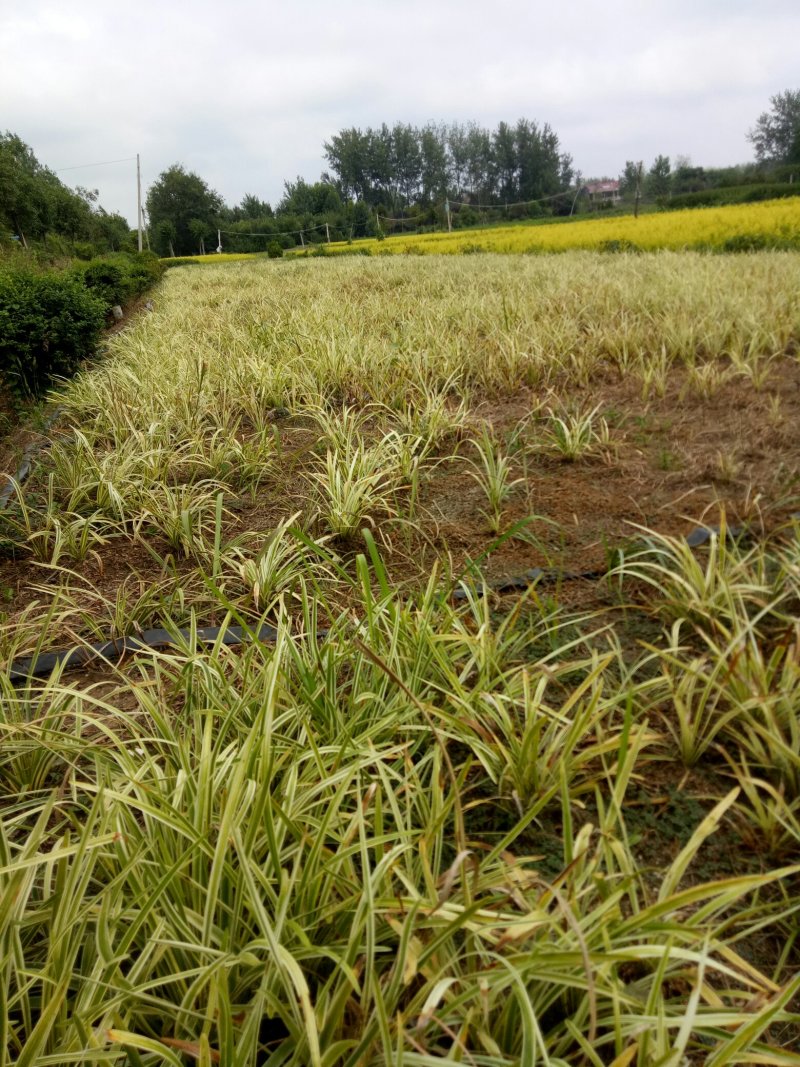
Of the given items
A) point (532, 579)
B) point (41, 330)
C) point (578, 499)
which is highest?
point (41, 330)

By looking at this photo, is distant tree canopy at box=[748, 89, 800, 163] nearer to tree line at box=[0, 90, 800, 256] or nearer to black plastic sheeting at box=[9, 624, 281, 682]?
tree line at box=[0, 90, 800, 256]

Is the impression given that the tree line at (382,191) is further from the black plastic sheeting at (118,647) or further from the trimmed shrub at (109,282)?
the black plastic sheeting at (118,647)

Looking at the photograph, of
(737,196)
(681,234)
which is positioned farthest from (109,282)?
(737,196)

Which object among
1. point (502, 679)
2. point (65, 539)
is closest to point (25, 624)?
point (65, 539)

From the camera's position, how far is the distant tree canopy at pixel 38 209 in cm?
2261

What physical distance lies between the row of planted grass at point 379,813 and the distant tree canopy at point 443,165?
2062 inches

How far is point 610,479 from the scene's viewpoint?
2.38 meters

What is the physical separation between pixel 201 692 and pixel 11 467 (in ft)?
8.58

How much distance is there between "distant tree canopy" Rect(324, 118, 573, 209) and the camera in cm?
4672

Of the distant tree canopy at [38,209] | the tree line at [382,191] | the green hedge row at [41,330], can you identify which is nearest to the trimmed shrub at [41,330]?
the green hedge row at [41,330]

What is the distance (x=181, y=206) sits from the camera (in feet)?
136

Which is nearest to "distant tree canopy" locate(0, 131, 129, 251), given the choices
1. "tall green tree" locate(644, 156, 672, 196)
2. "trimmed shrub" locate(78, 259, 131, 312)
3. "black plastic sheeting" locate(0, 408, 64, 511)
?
"trimmed shrub" locate(78, 259, 131, 312)

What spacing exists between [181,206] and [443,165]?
22621 mm

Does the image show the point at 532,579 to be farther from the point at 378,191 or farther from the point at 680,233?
the point at 378,191
